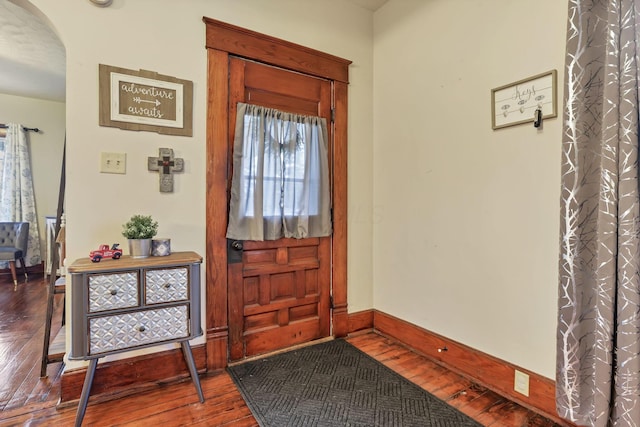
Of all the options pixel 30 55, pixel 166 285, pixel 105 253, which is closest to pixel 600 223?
pixel 166 285

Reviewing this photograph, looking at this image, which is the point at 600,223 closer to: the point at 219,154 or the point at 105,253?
the point at 219,154

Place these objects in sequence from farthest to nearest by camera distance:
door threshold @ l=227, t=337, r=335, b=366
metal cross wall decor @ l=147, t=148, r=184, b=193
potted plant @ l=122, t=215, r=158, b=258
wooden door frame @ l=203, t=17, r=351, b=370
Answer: door threshold @ l=227, t=337, r=335, b=366 → wooden door frame @ l=203, t=17, r=351, b=370 → metal cross wall decor @ l=147, t=148, r=184, b=193 → potted plant @ l=122, t=215, r=158, b=258

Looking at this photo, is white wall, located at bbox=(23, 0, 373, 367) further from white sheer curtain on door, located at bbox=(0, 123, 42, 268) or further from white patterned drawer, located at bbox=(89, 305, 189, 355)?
white sheer curtain on door, located at bbox=(0, 123, 42, 268)

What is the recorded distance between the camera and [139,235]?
5.61 ft

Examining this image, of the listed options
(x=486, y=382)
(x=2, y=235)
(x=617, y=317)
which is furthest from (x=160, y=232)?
(x=2, y=235)

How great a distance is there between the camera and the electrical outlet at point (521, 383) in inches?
66.5

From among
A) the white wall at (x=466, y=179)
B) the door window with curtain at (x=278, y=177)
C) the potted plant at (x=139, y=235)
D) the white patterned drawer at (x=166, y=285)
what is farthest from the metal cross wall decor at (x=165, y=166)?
the white wall at (x=466, y=179)

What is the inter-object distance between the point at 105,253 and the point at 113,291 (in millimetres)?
225

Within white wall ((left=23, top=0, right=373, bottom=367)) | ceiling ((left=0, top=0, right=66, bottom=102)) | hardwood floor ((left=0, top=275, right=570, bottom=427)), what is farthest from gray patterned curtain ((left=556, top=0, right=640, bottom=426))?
ceiling ((left=0, top=0, right=66, bottom=102))

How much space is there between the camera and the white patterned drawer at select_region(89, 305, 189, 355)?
1547mm

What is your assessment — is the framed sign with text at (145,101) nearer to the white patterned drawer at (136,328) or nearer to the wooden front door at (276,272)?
the wooden front door at (276,272)

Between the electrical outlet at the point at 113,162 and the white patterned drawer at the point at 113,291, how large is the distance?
2.01 ft

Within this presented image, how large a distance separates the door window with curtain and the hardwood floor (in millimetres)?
946

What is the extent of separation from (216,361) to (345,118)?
199cm
